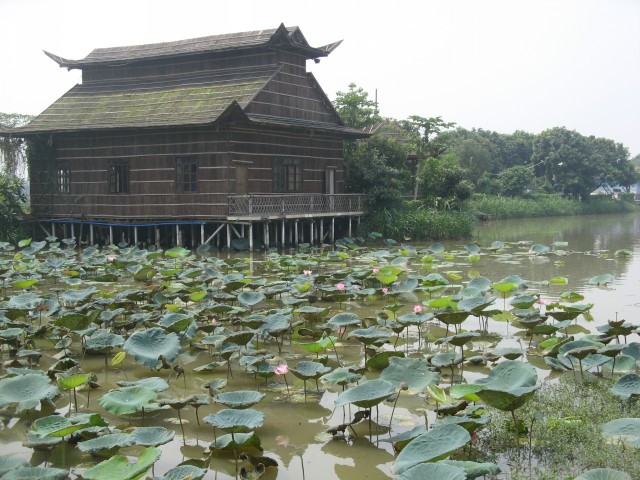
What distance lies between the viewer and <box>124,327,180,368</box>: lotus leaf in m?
6.10

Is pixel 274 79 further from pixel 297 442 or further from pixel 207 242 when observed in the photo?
pixel 297 442

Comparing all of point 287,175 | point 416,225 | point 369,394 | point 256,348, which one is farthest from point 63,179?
point 369,394

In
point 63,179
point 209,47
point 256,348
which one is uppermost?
point 209,47

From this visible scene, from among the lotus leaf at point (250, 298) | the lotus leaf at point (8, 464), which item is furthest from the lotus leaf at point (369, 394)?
the lotus leaf at point (250, 298)

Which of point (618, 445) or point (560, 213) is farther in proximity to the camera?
point (560, 213)

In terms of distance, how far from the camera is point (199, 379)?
702cm

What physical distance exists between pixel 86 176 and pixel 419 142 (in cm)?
1566

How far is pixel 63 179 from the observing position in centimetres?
2283

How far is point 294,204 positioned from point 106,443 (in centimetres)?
1638

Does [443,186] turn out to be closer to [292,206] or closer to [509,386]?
[292,206]

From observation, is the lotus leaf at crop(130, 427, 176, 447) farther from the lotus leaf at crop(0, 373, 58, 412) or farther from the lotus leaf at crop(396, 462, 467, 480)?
the lotus leaf at crop(396, 462, 467, 480)

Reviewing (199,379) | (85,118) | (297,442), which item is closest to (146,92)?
(85,118)

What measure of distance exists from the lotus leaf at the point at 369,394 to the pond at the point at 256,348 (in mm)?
54

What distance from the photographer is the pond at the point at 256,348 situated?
5172mm
